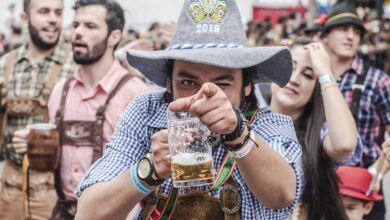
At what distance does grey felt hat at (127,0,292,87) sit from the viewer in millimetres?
2426

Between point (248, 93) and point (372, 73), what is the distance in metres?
3.34

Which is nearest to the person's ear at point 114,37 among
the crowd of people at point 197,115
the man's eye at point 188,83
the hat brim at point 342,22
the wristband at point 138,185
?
the crowd of people at point 197,115

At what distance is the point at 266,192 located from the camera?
2350mm

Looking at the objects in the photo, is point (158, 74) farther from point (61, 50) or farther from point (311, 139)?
point (61, 50)

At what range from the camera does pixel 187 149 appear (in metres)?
2.23

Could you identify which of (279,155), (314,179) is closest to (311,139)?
(314,179)

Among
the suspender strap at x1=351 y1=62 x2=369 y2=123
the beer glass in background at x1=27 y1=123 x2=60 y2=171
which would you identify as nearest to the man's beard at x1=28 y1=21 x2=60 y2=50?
the beer glass in background at x1=27 y1=123 x2=60 y2=171

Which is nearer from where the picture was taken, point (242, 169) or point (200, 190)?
point (242, 169)

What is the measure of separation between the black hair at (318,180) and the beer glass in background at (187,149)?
1.87 m

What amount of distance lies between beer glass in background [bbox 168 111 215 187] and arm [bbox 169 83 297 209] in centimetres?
6

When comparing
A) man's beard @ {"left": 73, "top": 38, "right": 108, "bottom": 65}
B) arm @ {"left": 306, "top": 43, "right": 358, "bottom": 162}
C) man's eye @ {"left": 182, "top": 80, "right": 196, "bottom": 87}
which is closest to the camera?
man's eye @ {"left": 182, "top": 80, "right": 196, "bottom": 87}

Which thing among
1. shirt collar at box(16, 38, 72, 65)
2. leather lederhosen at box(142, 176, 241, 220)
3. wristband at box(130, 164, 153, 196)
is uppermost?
shirt collar at box(16, 38, 72, 65)

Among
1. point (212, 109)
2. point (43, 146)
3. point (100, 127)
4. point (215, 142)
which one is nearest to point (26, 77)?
point (43, 146)

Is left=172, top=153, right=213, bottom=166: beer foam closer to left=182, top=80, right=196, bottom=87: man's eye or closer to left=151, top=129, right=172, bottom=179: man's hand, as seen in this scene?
left=151, top=129, right=172, bottom=179: man's hand
